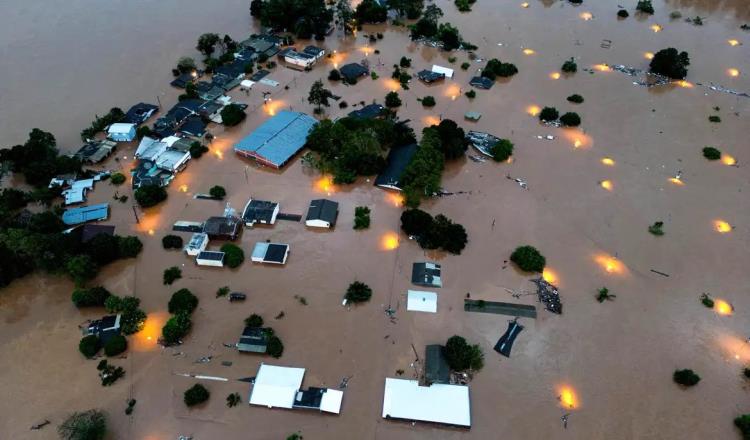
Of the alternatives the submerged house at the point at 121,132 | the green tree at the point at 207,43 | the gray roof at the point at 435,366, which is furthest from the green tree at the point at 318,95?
the gray roof at the point at 435,366

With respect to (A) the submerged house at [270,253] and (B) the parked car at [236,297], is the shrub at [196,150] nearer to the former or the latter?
(A) the submerged house at [270,253]

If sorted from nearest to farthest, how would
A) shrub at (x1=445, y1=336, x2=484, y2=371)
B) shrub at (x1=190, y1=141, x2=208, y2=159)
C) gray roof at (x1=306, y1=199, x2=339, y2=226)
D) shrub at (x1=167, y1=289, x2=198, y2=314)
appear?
shrub at (x1=445, y1=336, x2=484, y2=371)
shrub at (x1=167, y1=289, x2=198, y2=314)
gray roof at (x1=306, y1=199, x2=339, y2=226)
shrub at (x1=190, y1=141, x2=208, y2=159)

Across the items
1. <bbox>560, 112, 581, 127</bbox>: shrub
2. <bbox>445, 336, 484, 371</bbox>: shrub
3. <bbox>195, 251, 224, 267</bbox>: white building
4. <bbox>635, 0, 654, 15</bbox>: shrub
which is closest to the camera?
<bbox>445, 336, 484, 371</bbox>: shrub

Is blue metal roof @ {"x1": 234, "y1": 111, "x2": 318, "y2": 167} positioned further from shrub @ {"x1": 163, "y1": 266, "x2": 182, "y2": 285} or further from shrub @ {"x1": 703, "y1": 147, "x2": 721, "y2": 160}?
shrub @ {"x1": 703, "y1": 147, "x2": 721, "y2": 160}

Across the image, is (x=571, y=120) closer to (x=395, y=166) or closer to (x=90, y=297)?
(x=395, y=166)

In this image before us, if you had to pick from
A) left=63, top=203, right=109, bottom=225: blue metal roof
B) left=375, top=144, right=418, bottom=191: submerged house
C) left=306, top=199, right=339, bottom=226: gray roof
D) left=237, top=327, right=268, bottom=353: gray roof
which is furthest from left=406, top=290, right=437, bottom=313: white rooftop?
left=63, top=203, right=109, bottom=225: blue metal roof

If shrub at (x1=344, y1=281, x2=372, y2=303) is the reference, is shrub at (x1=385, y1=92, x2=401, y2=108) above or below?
above

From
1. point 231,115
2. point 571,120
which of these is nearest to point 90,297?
point 231,115

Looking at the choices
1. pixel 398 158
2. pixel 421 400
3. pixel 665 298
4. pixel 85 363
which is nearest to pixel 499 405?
pixel 421 400
